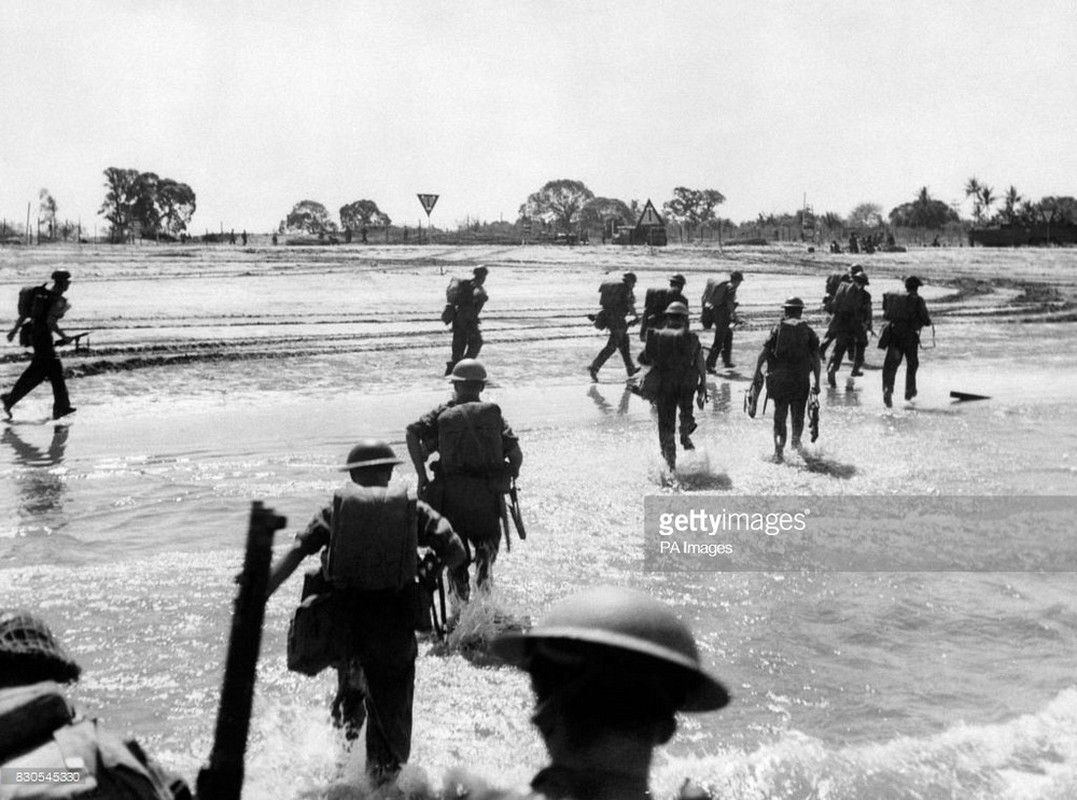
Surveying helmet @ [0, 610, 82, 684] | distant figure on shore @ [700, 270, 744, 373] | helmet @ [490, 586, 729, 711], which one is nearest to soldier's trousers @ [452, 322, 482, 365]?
distant figure on shore @ [700, 270, 744, 373]

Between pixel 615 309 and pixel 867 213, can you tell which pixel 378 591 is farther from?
pixel 867 213

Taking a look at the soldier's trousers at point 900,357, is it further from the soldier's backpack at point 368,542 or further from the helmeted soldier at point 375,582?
the soldier's backpack at point 368,542

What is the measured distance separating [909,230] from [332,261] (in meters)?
55.2

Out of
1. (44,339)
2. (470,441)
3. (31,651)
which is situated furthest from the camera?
(44,339)

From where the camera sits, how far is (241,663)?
2213mm

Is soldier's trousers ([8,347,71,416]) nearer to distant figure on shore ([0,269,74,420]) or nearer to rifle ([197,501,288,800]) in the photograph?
distant figure on shore ([0,269,74,420])

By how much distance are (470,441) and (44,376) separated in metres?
9.24

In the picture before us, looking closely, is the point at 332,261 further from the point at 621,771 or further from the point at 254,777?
the point at 621,771

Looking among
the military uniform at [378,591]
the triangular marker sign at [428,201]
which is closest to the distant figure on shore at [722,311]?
the military uniform at [378,591]

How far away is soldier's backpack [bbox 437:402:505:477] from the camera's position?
725cm

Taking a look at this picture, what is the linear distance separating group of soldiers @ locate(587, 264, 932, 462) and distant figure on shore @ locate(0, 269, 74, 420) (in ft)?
23.0

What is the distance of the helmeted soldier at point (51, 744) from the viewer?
229cm

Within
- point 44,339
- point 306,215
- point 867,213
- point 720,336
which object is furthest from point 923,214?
point 44,339

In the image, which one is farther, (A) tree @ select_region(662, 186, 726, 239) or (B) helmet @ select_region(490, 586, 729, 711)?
(A) tree @ select_region(662, 186, 726, 239)
